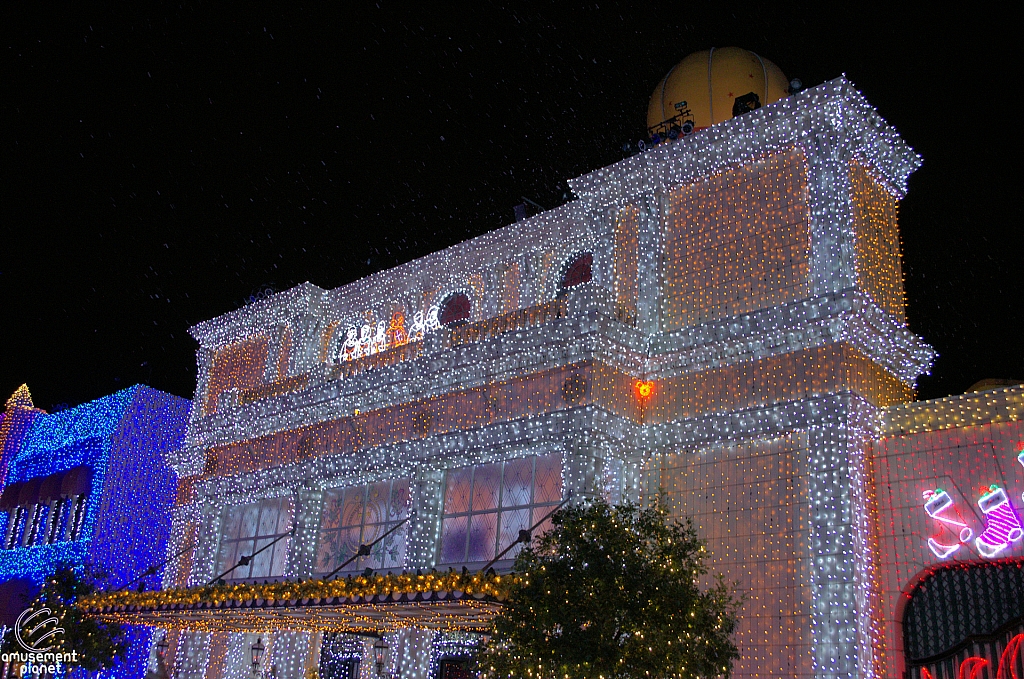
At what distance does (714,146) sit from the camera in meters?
19.9

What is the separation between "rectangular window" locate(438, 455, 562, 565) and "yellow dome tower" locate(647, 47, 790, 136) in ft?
29.3

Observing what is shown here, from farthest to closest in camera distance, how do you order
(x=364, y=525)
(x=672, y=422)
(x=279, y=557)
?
(x=279, y=557) → (x=364, y=525) → (x=672, y=422)

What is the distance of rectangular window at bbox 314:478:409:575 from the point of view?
2231cm

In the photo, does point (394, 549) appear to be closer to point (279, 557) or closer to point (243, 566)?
point (279, 557)

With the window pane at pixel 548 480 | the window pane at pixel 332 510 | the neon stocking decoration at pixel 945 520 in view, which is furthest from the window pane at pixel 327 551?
the neon stocking decoration at pixel 945 520

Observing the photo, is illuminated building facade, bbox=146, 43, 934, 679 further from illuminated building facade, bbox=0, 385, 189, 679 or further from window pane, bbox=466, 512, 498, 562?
illuminated building facade, bbox=0, 385, 189, 679

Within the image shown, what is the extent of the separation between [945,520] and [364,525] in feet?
44.5

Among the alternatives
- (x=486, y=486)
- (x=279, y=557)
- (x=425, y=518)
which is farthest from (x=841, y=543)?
(x=279, y=557)

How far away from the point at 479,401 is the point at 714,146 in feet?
25.4

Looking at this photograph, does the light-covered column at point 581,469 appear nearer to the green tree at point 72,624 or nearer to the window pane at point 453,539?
the window pane at point 453,539

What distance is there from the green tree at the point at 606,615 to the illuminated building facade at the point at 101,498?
19603mm

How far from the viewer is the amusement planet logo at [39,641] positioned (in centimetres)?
2395

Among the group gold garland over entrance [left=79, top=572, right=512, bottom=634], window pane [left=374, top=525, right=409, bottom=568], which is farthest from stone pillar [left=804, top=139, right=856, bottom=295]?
window pane [left=374, top=525, right=409, bottom=568]

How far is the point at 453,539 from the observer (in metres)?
20.8
